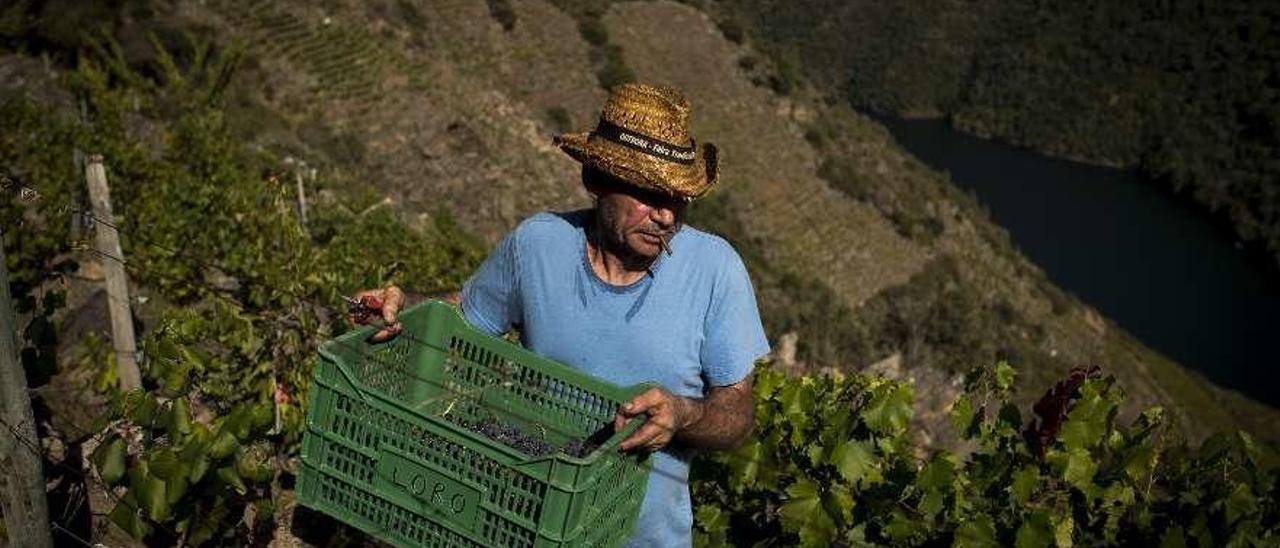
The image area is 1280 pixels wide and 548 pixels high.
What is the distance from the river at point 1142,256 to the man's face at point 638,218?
60.6 meters

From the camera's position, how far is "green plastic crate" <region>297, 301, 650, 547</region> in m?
2.17

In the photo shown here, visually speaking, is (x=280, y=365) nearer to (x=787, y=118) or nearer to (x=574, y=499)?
(x=574, y=499)

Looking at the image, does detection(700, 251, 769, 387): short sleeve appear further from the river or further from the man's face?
the river

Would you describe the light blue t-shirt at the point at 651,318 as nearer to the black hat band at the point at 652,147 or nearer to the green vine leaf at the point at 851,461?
the black hat band at the point at 652,147

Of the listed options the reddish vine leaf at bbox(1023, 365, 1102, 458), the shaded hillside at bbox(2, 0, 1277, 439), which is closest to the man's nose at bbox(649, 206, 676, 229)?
the reddish vine leaf at bbox(1023, 365, 1102, 458)

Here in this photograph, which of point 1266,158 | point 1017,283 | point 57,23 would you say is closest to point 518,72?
point 57,23

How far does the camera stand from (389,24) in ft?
97.7

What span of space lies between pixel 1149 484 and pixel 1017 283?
4441 centimetres

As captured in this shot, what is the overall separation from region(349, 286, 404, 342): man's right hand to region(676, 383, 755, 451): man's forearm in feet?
2.73

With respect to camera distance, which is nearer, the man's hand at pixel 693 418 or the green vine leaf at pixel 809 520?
the man's hand at pixel 693 418

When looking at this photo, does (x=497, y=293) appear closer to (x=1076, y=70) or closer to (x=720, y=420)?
(x=720, y=420)

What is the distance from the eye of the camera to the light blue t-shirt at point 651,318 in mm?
2529

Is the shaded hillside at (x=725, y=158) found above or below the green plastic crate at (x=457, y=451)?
below

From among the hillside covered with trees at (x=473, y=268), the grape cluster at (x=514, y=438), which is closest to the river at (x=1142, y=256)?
the hillside covered with trees at (x=473, y=268)
